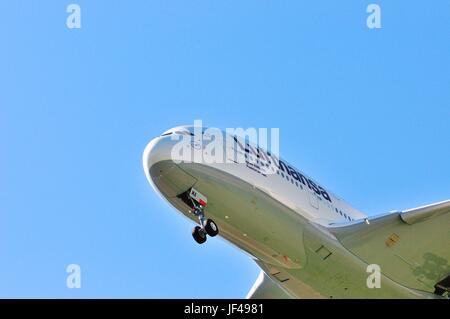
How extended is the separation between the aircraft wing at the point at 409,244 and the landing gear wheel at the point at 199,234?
479 cm

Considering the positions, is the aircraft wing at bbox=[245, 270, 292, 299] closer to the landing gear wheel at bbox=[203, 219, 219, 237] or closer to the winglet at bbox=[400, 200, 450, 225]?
the winglet at bbox=[400, 200, 450, 225]

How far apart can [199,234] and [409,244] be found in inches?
307

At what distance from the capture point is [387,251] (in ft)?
86.6

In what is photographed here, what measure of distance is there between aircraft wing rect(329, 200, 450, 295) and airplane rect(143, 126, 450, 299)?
0.03 m

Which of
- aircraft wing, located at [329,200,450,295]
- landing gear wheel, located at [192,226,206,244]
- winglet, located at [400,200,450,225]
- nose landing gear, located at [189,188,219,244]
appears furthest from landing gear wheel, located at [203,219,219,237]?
winglet, located at [400,200,450,225]

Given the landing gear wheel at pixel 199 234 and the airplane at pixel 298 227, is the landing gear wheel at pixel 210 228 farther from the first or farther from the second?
the landing gear wheel at pixel 199 234

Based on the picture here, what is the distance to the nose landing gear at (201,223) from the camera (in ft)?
76.9

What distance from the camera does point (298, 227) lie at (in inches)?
976

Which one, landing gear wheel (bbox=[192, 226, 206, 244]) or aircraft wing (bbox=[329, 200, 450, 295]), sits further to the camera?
aircraft wing (bbox=[329, 200, 450, 295])

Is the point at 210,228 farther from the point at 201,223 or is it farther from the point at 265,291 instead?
the point at 265,291

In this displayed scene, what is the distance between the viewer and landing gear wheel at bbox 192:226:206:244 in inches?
922
